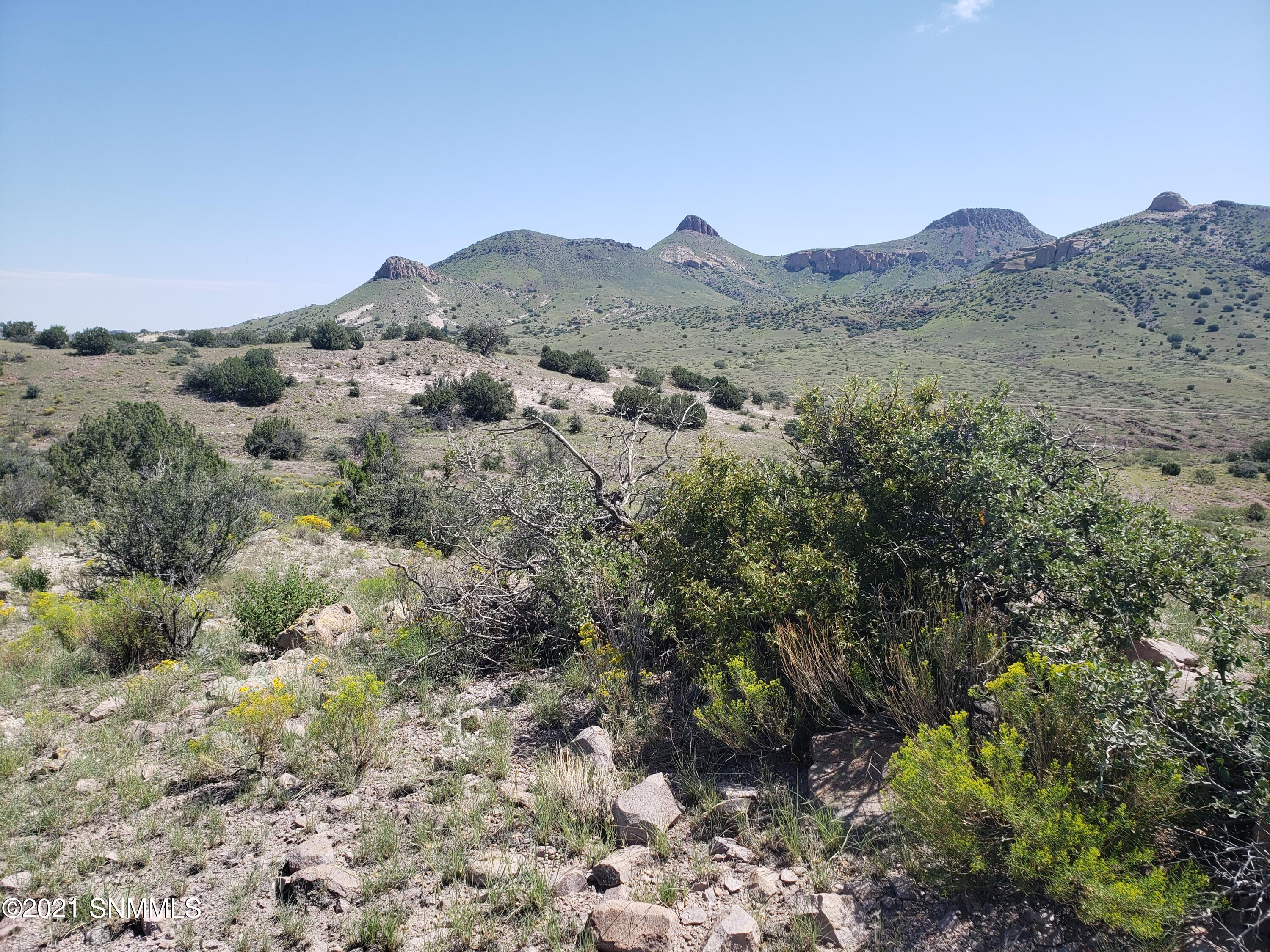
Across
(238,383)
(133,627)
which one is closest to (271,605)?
(133,627)

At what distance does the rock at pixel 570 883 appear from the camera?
320 cm

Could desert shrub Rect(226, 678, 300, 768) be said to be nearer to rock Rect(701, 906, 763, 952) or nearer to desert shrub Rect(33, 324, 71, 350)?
rock Rect(701, 906, 763, 952)

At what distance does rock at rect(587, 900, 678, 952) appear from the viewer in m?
2.75

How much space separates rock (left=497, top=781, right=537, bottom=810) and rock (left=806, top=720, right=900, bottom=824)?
1.82 meters

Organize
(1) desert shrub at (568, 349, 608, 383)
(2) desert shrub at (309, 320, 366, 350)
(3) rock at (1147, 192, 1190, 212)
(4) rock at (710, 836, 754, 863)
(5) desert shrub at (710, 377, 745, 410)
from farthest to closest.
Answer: (3) rock at (1147, 192, 1190, 212) < (1) desert shrub at (568, 349, 608, 383) < (2) desert shrub at (309, 320, 366, 350) < (5) desert shrub at (710, 377, 745, 410) < (4) rock at (710, 836, 754, 863)

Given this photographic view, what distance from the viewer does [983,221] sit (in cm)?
16550

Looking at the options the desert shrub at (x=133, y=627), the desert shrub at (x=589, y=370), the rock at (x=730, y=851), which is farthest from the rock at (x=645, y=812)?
the desert shrub at (x=589, y=370)

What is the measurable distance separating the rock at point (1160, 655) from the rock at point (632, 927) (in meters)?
3.55

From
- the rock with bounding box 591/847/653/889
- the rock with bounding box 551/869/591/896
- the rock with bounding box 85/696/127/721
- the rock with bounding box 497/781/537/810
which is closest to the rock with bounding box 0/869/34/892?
the rock with bounding box 85/696/127/721

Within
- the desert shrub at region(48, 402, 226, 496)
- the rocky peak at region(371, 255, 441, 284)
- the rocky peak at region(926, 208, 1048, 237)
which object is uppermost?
the rocky peak at region(926, 208, 1048, 237)

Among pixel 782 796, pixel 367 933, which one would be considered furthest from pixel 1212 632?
pixel 367 933

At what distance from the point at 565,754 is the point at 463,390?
34235 millimetres

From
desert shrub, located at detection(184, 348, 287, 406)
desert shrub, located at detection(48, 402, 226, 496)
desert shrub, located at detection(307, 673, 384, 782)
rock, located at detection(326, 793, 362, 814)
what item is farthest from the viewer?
desert shrub, located at detection(184, 348, 287, 406)

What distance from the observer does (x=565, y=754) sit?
4.31 meters
